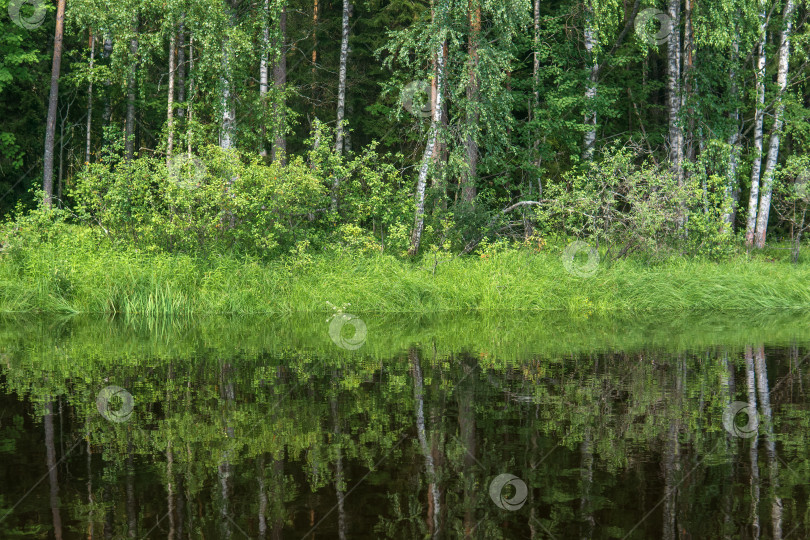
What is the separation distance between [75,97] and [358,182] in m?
17.1

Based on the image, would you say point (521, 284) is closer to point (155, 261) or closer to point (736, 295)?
point (736, 295)

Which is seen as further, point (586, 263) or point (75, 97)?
point (75, 97)

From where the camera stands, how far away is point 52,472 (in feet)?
17.6

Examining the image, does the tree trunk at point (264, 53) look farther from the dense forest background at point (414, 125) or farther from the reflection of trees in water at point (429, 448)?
the reflection of trees in water at point (429, 448)

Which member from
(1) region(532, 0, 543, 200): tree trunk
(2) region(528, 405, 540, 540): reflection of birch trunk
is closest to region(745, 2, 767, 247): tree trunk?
(1) region(532, 0, 543, 200): tree trunk

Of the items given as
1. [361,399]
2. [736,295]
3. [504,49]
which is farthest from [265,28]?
[361,399]

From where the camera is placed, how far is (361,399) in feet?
25.0

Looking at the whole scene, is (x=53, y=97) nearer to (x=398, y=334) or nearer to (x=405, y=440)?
(x=398, y=334)
